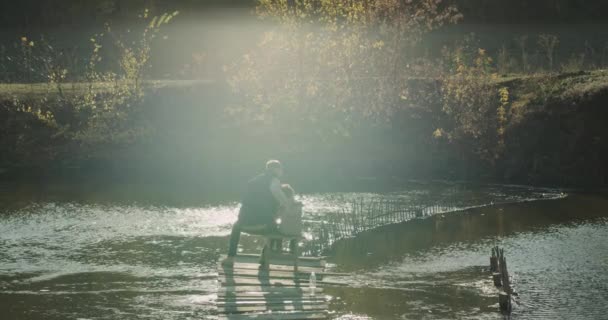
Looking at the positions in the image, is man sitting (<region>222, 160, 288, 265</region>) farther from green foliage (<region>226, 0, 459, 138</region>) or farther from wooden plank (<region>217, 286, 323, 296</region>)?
green foliage (<region>226, 0, 459, 138</region>)

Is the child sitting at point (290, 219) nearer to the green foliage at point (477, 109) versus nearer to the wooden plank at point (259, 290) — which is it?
the wooden plank at point (259, 290)

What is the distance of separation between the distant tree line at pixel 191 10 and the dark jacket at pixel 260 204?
5021cm

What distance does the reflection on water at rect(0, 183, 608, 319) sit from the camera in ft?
80.9

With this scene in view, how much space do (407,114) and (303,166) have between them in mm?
7737

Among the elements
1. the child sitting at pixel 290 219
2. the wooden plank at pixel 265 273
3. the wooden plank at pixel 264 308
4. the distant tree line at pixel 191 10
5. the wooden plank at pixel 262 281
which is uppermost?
the distant tree line at pixel 191 10

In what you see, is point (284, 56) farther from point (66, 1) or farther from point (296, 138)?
point (66, 1)

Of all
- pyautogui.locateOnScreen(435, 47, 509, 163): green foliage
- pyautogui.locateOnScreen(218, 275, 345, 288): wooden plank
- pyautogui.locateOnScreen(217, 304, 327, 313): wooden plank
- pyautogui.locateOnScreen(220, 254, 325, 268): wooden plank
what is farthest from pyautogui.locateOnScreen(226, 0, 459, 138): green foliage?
pyautogui.locateOnScreen(217, 304, 327, 313): wooden plank

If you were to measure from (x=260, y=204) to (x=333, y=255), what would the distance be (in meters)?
5.96

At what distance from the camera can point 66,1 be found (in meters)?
78.9

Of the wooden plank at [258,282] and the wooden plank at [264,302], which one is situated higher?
the wooden plank at [258,282]

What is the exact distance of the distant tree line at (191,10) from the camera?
7600 centimetres

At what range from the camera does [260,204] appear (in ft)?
84.7

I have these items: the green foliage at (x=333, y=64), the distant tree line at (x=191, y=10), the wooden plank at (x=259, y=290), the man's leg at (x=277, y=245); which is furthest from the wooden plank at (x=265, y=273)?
the distant tree line at (x=191, y=10)

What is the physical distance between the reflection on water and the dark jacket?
7.24 feet
